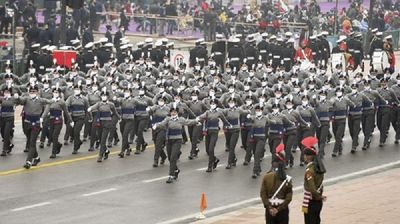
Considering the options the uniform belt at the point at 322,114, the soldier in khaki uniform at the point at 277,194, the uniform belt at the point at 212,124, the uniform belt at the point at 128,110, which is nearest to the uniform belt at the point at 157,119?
the uniform belt at the point at 212,124

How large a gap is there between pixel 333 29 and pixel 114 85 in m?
28.2

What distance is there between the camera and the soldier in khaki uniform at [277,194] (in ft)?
86.1

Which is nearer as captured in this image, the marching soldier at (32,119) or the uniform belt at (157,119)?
the marching soldier at (32,119)

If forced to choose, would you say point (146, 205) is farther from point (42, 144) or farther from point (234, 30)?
point (234, 30)

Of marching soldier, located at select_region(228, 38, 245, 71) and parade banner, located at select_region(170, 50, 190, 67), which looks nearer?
parade banner, located at select_region(170, 50, 190, 67)

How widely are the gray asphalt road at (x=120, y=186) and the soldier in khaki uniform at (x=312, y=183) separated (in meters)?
5.89

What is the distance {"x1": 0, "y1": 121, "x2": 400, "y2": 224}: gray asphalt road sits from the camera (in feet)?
108

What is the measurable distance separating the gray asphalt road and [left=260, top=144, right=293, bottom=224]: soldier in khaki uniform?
6312mm

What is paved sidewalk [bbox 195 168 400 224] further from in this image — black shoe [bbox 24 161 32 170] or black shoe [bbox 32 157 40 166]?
black shoe [bbox 32 157 40 166]

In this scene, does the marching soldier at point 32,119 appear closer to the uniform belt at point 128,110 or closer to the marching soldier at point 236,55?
the uniform belt at point 128,110

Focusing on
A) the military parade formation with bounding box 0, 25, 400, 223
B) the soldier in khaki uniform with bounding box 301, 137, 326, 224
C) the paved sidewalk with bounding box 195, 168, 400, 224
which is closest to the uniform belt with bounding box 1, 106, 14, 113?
the military parade formation with bounding box 0, 25, 400, 223

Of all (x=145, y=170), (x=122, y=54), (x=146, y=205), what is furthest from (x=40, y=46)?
(x=146, y=205)

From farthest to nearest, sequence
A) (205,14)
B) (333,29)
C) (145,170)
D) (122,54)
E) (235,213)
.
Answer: (333,29), (205,14), (122,54), (145,170), (235,213)

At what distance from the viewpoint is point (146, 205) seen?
112 ft
